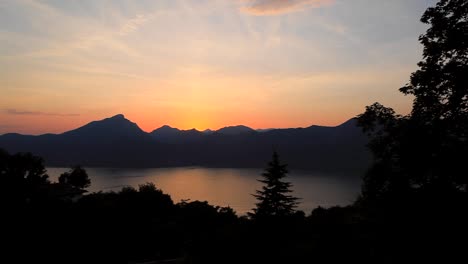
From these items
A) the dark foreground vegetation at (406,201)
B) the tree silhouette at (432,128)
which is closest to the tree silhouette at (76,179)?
the dark foreground vegetation at (406,201)

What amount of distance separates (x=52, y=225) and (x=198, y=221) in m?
19.4

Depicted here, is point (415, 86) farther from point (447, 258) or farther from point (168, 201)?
point (168, 201)

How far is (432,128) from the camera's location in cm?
761

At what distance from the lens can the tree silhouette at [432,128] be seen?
7.36m

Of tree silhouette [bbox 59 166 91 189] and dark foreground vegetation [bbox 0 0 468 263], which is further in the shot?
tree silhouette [bbox 59 166 91 189]

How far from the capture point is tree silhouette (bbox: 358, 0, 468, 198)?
7359 millimetres

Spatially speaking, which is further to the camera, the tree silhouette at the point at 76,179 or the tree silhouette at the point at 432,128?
the tree silhouette at the point at 76,179

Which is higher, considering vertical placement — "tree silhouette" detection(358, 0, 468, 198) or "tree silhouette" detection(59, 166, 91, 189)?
"tree silhouette" detection(358, 0, 468, 198)

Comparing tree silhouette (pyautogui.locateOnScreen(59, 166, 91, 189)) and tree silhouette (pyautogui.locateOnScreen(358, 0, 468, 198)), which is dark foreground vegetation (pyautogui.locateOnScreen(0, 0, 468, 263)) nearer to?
tree silhouette (pyautogui.locateOnScreen(358, 0, 468, 198))

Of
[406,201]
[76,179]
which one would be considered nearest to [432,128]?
[406,201]

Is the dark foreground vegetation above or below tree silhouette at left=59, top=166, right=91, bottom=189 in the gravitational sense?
above

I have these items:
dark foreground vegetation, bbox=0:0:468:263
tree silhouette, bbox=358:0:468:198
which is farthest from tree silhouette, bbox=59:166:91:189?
tree silhouette, bbox=358:0:468:198

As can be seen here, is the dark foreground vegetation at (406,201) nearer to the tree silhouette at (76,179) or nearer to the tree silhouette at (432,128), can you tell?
the tree silhouette at (432,128)

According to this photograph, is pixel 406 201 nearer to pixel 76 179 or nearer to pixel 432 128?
pixel 432 128
